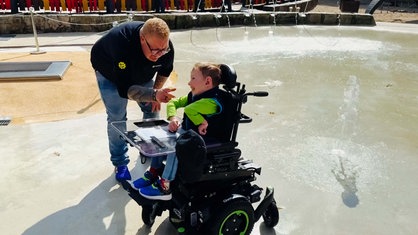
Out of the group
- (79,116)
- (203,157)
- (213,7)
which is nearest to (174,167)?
(203,157)

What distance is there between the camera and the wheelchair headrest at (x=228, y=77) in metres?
2.43

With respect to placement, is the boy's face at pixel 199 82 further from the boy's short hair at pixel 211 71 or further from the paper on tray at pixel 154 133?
the paper on tray at pixel 154 133

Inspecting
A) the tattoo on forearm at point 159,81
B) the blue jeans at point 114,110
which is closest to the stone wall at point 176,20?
the tattoo on forearm at point 159,81

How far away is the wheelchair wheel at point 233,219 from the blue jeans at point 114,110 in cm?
122

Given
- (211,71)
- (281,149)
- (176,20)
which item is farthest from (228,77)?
(176,20)

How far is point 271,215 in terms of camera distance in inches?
106

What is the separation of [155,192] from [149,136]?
0.35 metres

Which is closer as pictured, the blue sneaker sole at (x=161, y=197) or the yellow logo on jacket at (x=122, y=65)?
the blue sneaker sole at (x=161, y=197)

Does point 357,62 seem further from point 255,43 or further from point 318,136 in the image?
point 318,136

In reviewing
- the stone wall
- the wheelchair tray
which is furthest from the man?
A: the stone wall

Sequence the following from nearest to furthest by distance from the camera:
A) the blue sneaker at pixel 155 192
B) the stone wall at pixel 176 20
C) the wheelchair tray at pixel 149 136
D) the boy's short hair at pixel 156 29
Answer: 1. the wheelchair tray at pixel 149 136
2. the blue sneaker at pixel 155 192
3. the boy's short hair at pixel 156 29
4. the stone wall at pixel 176 20

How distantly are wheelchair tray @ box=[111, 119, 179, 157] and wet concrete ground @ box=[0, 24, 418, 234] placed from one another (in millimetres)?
663

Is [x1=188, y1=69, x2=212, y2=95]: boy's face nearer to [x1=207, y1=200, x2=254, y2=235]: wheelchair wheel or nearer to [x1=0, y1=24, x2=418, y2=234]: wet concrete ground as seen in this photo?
[x1=207, y1=200, x2=254, y2=235]: wheelchair wheel

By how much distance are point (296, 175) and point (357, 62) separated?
194 inches
